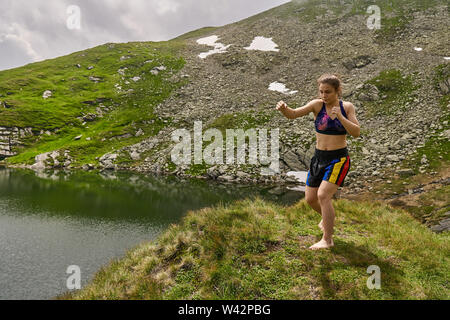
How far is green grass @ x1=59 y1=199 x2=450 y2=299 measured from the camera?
5.23 m

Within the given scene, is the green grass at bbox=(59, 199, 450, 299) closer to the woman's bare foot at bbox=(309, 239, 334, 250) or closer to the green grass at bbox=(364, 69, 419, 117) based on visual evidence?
the woman's bare foot at bbox=(309, 239, 334, 250)

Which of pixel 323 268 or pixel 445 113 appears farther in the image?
pixel 445 113

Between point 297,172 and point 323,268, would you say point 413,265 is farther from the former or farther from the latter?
point 297,172

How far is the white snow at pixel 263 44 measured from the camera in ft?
248

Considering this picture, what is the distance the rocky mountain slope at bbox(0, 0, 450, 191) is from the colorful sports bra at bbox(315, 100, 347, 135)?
86.1 feet

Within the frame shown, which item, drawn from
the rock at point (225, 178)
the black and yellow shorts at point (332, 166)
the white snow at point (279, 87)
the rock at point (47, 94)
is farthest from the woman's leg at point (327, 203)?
the rock at point (47, 94)

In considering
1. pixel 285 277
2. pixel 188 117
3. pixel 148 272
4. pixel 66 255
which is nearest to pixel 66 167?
pixel 188 117

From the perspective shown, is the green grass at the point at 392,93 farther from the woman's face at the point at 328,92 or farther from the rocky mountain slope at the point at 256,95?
the woman's face at the point at 328,92

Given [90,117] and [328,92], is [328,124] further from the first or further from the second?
[90,117]

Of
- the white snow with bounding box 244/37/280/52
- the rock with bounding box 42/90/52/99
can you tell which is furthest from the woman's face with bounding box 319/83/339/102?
the rock with bounding box 42/90/52/99

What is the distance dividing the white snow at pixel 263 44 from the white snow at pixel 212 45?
8.65 m

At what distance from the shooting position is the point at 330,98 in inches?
231

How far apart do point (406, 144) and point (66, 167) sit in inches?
2279

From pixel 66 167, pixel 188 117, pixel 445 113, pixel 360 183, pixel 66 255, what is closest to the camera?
pixel 66 255
